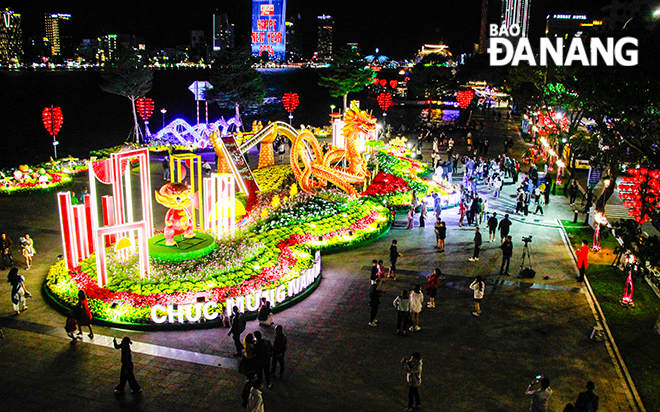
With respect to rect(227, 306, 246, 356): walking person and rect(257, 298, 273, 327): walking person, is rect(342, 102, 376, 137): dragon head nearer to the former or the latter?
rect(257, 298, 273, 327): walking person

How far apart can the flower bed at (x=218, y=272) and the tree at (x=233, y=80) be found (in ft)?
109

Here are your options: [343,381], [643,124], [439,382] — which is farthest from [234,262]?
[643,124]

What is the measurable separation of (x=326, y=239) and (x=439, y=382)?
31.0 ft

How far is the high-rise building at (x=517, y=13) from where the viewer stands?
448 ft

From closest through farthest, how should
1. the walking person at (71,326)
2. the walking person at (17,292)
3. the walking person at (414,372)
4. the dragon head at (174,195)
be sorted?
1. the walking person at (414,372)
2. the walking person at (71,326)
3. the walking person at (17,292)
4. the dragon head at (174,195)

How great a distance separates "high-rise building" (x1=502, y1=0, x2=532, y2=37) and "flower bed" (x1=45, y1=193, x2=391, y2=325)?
132 metres

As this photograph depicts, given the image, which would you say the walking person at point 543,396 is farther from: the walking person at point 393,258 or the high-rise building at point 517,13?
the high-rise building at point 517,13

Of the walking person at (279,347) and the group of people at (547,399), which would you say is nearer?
the group of people at (547,399)

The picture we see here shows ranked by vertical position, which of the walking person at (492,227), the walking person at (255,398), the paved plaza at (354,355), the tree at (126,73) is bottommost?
the paved plaza at (354,355)

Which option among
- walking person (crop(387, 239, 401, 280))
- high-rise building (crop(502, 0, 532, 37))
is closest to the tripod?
walking person (crop(387, 239, 401, 280))

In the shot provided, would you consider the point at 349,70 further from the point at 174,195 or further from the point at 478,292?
the point at 478,292

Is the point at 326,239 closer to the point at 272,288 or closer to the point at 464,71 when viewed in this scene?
the point at 272,288

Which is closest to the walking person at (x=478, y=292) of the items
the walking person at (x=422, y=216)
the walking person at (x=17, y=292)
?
the walking person at (x=422, y=216)

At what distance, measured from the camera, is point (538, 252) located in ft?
66.7
